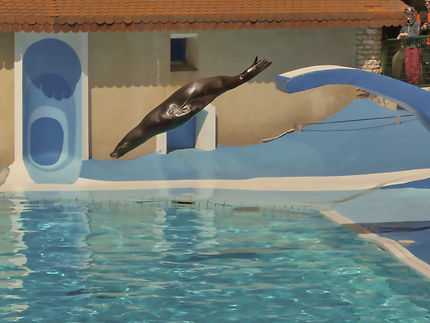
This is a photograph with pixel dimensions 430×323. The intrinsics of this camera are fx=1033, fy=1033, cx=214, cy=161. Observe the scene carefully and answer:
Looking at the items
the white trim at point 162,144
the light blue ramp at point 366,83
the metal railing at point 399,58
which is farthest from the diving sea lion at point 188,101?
the metal railing at point 399,58

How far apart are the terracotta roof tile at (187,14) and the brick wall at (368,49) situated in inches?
39.8

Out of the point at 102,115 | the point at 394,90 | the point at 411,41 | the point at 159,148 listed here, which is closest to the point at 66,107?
the point at 102,115

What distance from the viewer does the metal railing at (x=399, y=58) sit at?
31281mm

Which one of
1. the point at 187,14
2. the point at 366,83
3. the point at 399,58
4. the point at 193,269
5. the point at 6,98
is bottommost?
the point at 193,269

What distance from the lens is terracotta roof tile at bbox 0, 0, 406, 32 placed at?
29188 millimetres

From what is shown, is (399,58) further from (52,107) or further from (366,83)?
(366,83)

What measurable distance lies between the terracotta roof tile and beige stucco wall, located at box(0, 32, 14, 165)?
1.22 metres

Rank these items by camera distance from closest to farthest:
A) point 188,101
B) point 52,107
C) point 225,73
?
point 188,101 → point 52,107 → point 225,73

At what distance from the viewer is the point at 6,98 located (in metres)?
30.2

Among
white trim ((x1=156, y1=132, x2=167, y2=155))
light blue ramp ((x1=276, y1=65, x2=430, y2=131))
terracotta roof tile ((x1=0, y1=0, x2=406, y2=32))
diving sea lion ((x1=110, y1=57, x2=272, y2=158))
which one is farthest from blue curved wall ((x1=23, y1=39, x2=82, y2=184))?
diving sea lion ((x1=110, y1=57, x2=272, y2=158))

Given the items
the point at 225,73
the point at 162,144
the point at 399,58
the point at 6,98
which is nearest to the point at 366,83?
the point at 225,73

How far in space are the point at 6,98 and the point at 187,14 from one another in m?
5.83

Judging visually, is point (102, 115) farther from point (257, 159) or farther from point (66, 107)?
point (257, 159)

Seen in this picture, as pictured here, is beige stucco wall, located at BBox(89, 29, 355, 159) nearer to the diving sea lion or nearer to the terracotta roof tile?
the terracotta roof tile
